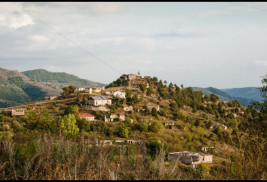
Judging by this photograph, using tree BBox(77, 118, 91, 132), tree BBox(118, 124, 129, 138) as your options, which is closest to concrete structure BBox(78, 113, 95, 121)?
tree BBox(77, 118, 91, 132)

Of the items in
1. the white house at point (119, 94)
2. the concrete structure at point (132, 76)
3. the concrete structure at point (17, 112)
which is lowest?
the concrete structure at point (17, 112)

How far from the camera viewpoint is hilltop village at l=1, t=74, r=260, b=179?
30812mm

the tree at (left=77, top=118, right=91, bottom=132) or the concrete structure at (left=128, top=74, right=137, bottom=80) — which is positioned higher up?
the concrete structure at (left=128, top=74, right=137, bottom=80)

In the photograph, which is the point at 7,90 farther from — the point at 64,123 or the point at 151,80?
the point at 64,123

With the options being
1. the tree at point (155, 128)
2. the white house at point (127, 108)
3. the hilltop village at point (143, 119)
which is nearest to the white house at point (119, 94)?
the hilltop village at point (143, 119)

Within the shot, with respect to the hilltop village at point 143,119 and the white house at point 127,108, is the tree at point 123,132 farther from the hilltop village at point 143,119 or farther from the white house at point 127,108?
the white house at point 127,108

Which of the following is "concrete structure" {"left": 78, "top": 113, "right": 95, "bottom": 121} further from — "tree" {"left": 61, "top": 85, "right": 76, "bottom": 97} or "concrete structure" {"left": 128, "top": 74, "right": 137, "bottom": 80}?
"concrete structure" {"left": 128, "top": 74, "right": 137, "bottom": 80}

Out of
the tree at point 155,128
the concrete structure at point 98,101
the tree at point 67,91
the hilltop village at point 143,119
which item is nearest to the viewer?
the hilltop village at point 143,119

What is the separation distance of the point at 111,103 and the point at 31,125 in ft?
59.5

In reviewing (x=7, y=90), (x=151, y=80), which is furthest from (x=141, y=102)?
(x=7, y=90)

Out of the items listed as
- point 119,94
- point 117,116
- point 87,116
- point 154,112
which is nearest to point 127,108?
point 154,112

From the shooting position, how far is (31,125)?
1233 inches

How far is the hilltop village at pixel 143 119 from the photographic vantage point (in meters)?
30.8

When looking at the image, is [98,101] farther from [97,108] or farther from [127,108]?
[127,108]
